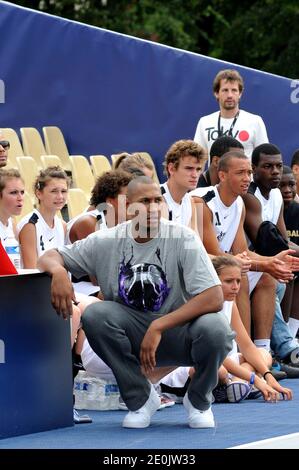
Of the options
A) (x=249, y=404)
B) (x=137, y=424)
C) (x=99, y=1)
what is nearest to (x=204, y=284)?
(x=137, y=424)

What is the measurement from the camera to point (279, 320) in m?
10.0

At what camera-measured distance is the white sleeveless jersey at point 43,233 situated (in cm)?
881

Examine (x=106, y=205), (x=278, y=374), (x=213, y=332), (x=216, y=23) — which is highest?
(x=216, y=23)

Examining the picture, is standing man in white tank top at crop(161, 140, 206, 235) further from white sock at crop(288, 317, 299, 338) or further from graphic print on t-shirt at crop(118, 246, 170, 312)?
graphic print on t-shirt at crop(118, 246, 170, 312)

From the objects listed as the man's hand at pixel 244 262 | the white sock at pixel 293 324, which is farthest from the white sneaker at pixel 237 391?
the white sock at pixel 293 324

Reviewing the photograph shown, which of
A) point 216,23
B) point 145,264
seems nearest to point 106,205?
point 145,264

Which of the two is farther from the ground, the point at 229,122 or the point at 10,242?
the point at 229,122

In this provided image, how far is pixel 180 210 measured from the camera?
920cm

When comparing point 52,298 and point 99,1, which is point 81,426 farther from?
point 99,1

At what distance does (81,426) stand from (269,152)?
3761 mm

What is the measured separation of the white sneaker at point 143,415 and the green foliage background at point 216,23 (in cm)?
1676

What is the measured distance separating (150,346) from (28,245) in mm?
2043

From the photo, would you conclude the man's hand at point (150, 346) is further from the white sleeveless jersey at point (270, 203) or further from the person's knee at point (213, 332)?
the white sleeveless jersey at point (270, 203)

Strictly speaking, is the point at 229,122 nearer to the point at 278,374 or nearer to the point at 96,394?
the point at 278,374
